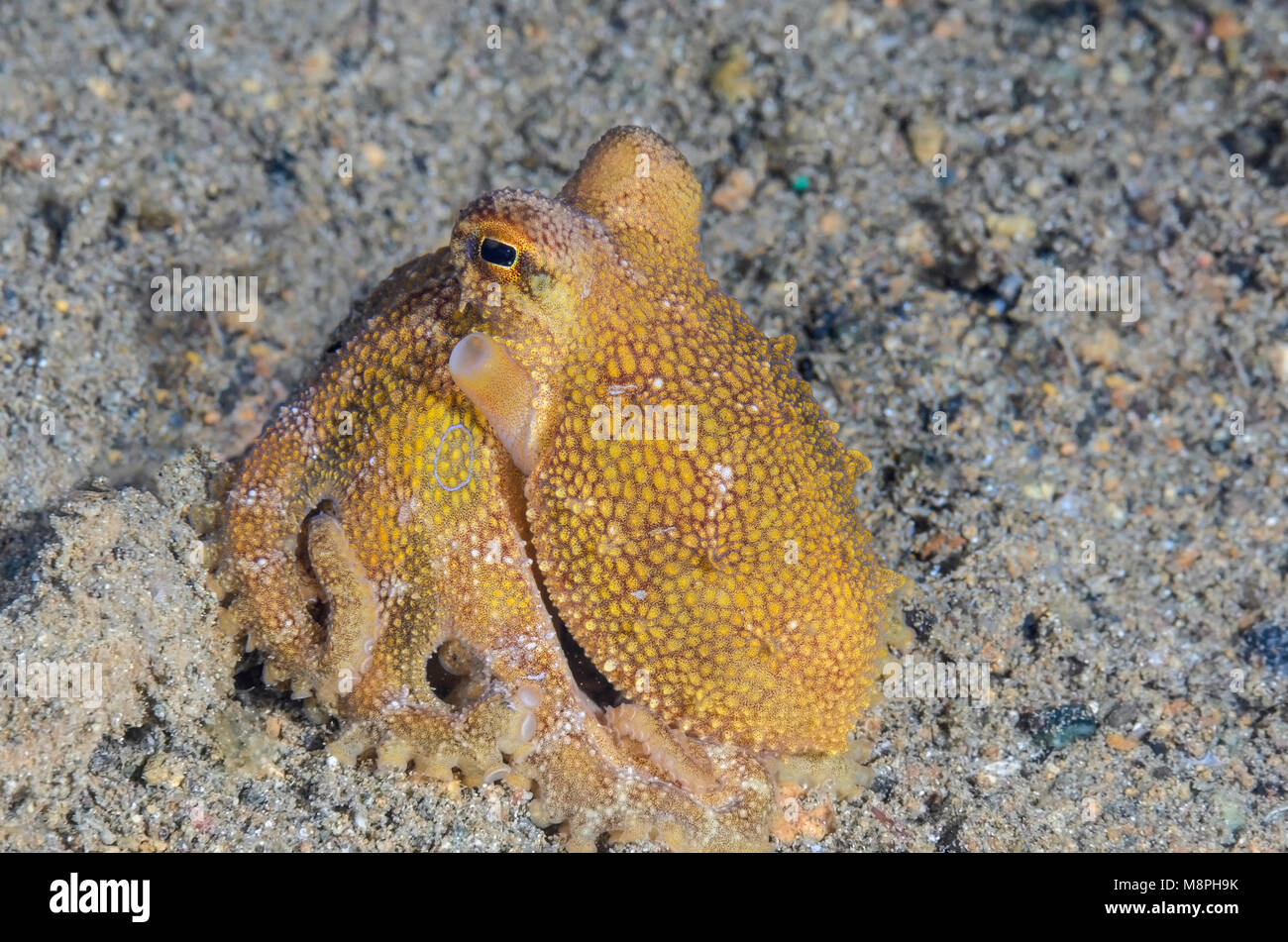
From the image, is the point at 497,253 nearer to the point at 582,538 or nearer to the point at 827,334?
the point at 582,538

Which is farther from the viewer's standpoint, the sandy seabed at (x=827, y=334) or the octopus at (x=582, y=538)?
the sandy seabed at (x=827, y=334)

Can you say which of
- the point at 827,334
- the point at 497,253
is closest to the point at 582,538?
the point at 497,253

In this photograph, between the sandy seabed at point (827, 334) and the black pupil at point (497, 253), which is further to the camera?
the sandy seabed at point (827, 334)

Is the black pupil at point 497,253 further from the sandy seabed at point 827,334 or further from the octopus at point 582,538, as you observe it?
the sandy seabed at point 827,334

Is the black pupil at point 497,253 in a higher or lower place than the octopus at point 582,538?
higher

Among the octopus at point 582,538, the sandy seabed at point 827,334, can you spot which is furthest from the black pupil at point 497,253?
the sandy seabed at point 827,334

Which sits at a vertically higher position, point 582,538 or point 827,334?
point 827,334

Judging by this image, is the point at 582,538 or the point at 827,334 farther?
the point at 827,334
